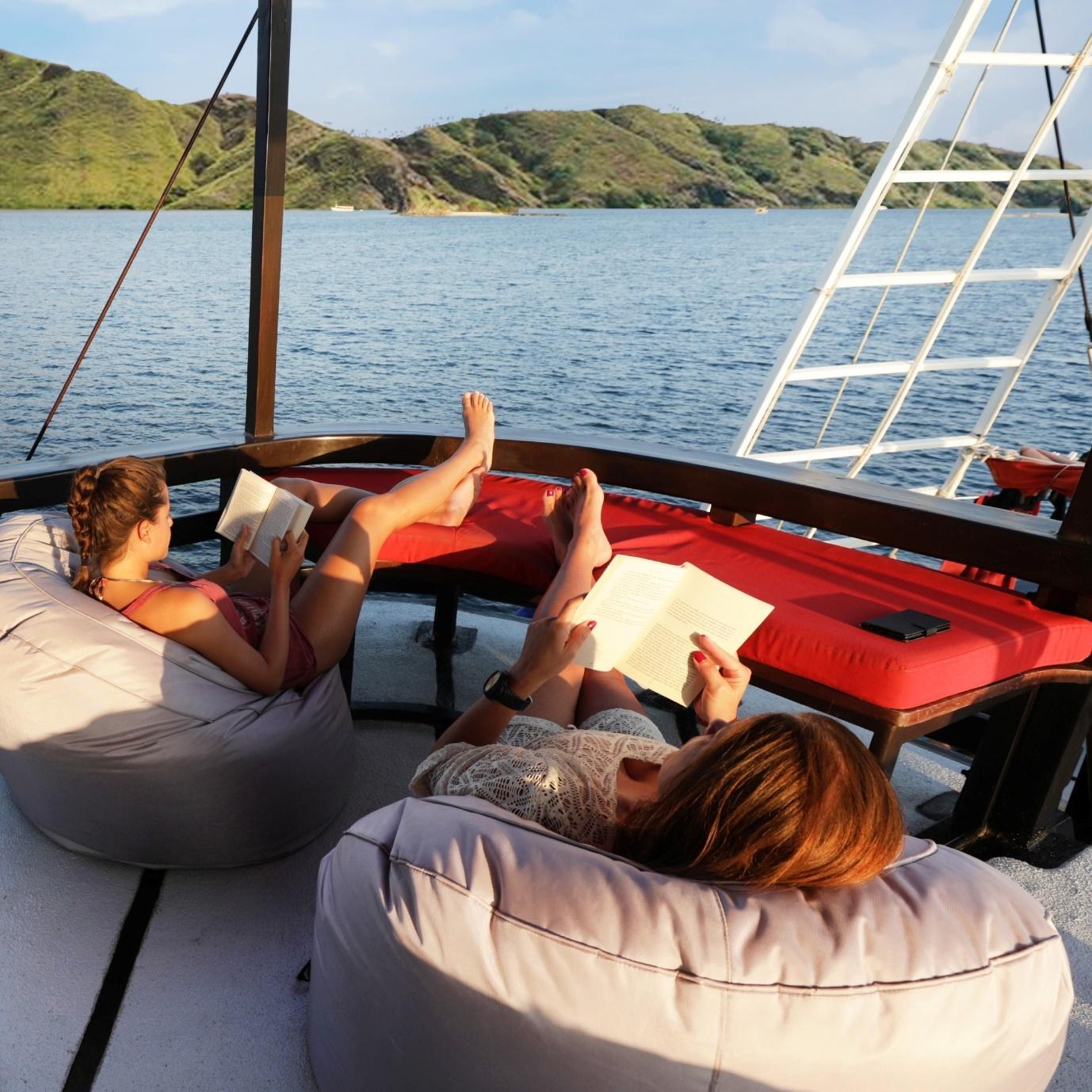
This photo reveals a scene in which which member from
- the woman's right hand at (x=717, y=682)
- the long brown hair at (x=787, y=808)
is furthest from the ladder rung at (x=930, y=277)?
the long brown hair at (x=787, y=808)

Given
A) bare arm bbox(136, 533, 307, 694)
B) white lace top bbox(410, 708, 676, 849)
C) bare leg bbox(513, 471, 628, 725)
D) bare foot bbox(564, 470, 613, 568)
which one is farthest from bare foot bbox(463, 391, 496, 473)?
white lace top bbox(410, 708, 676, 849)

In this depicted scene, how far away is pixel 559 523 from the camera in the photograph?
2.43 m

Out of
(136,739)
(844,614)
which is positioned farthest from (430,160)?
(136,739)

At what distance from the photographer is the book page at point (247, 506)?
2.28m

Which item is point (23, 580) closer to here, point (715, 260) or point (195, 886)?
point (195, 886)

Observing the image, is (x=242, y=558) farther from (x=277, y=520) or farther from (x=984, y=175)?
(x=984, y=175)

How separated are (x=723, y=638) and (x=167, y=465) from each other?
4.98 ft

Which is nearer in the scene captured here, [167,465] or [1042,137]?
[167,465]

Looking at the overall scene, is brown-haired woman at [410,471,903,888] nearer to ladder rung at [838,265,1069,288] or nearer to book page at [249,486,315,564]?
book page at [249,486,315,564]

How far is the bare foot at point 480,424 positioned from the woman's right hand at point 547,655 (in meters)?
1.11

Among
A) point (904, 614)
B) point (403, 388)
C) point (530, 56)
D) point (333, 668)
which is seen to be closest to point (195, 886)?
point (333, 668)

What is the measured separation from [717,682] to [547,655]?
0.28 m

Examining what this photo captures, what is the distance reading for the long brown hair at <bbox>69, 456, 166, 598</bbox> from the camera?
1.85 meters

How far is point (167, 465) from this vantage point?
255 centimetres
